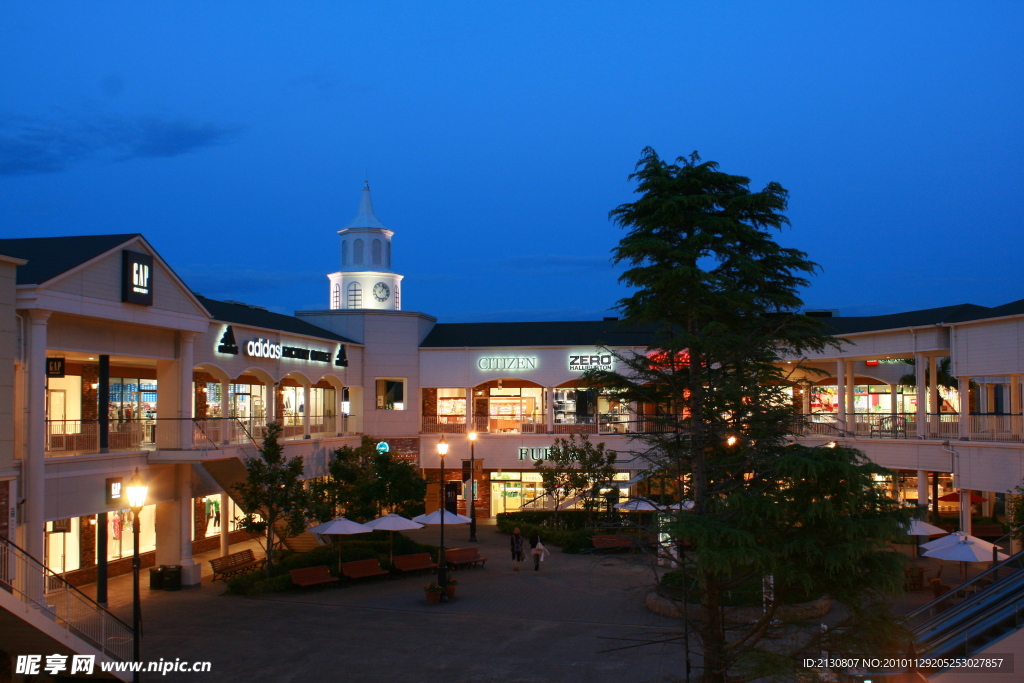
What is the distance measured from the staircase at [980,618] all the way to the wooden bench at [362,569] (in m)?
15.4

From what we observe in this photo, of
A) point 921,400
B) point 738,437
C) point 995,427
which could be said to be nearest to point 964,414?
point 995,427

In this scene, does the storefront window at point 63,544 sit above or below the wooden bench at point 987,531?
above

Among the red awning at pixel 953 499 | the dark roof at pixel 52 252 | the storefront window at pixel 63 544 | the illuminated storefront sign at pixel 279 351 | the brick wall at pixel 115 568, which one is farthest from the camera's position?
the red awning at pixel 953 499

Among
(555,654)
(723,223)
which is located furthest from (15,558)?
(723,223)

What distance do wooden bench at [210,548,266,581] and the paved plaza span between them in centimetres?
43

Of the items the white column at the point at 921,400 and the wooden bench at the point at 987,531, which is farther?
the wooden bench at the point at 987,531

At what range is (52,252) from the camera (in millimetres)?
21422

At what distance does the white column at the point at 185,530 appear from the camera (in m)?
25.6

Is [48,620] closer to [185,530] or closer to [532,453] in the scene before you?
[185,530]

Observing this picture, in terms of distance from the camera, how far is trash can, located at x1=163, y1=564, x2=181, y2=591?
25.0 meters

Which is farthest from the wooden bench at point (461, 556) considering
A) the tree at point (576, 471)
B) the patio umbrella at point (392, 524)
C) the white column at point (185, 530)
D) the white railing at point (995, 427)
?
the white railing at point (995, 427)

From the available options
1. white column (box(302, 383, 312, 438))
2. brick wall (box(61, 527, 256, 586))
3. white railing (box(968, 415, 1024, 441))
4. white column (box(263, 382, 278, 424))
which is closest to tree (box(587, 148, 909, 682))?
white railing (box(968, 415, 1024, 441))

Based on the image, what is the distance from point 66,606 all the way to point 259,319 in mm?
18446

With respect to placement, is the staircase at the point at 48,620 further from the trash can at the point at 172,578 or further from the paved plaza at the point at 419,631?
the trash can at the point at 172,578
